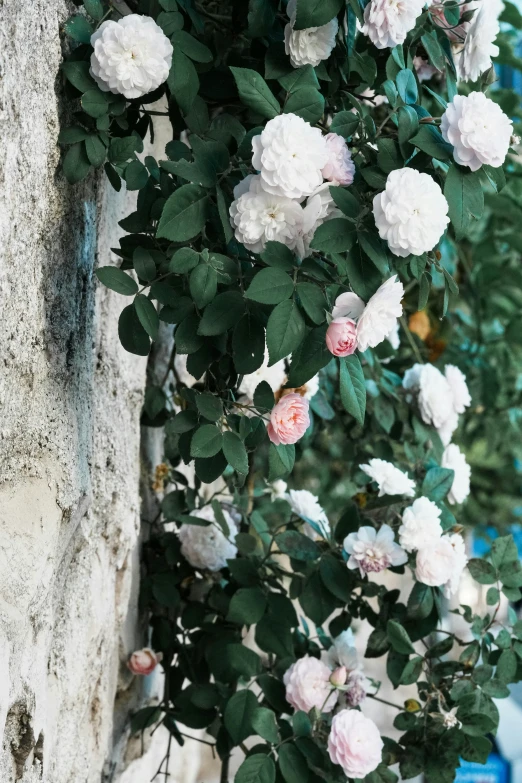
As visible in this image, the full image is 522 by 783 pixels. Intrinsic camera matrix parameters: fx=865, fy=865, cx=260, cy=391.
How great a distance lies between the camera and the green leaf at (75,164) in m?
0.89

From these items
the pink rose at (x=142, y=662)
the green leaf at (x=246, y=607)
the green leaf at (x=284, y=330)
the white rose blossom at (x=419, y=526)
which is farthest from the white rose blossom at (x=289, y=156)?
the pink rose at (x=142, y=662)

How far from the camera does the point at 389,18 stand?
86 centimetres

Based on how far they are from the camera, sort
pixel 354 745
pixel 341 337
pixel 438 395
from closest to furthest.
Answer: pixel 341 337 → pixel 354 745 → pixel 438 395

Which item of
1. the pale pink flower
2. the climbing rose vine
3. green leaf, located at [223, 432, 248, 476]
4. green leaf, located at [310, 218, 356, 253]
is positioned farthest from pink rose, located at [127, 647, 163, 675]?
green leaf, located at [310, 218, 356, 253]

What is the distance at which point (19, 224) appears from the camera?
82 cm

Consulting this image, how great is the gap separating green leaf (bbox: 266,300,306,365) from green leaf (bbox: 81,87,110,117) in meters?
0.28

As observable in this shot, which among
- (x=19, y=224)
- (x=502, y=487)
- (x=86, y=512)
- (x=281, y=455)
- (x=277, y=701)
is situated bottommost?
(x=502, y=487)

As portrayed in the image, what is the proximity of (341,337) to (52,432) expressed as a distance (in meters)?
0.34

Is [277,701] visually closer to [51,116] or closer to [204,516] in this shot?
[204,516]

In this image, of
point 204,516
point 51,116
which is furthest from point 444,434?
point 51,116

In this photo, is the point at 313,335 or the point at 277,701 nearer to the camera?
the point at 313,335

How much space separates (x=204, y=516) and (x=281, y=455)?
21.1 inches

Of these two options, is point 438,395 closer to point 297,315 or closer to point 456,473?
point 456,473

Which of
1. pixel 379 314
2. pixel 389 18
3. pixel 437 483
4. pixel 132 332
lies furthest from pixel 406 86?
pixel 437 483
